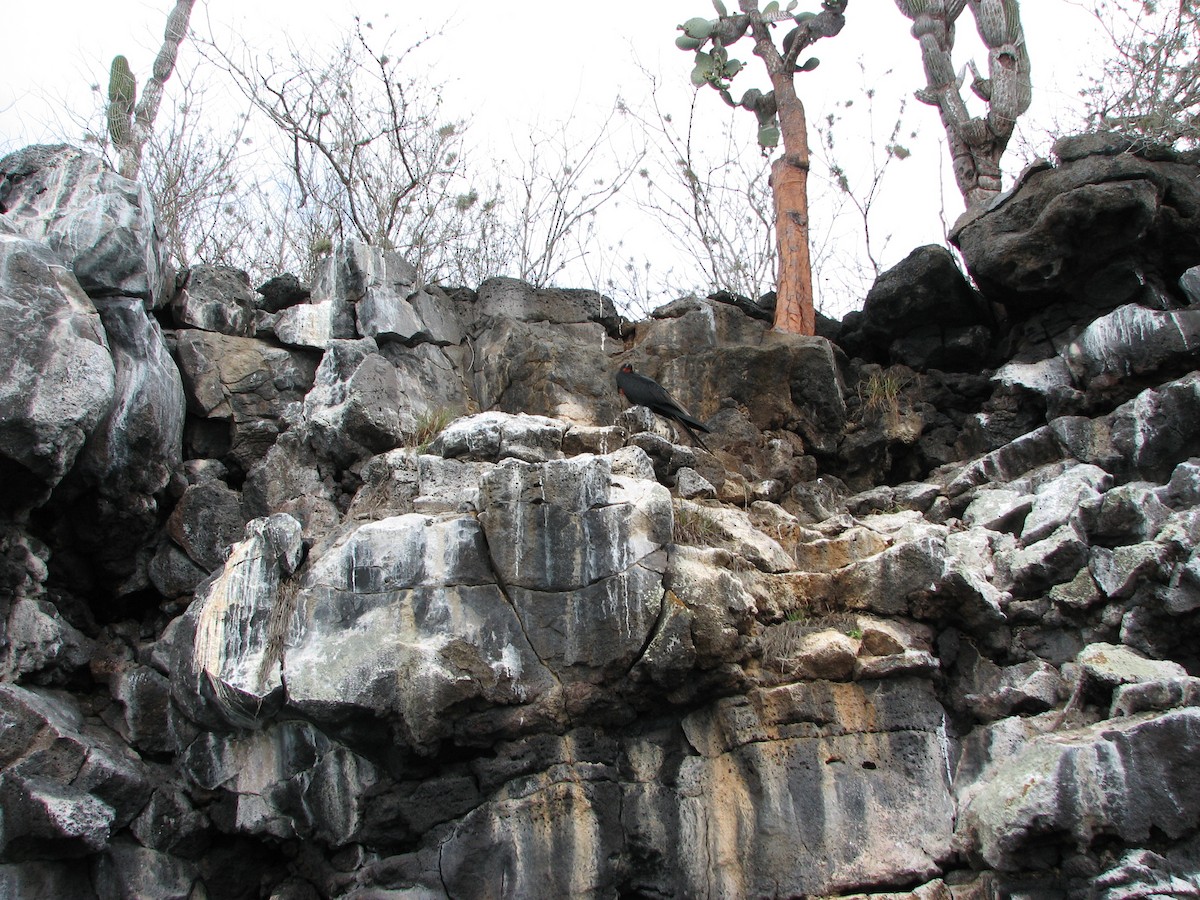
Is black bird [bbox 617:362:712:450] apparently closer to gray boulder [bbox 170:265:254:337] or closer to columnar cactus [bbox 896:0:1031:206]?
gray boulder [bbox 170:265:254:337]

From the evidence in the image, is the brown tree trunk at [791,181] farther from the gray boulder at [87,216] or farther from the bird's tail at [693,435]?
the gray boulder at [87,216]

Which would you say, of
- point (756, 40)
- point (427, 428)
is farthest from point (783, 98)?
point (427, 428)

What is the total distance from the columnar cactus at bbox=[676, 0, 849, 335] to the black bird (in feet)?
7.04

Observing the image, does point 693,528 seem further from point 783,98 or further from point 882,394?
point 783,98

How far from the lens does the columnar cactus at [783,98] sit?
10945 millimetres

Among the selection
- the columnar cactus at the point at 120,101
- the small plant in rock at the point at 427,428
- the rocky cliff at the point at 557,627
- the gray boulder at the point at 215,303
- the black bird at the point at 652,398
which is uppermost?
the columnar cactus at the point at 120,101

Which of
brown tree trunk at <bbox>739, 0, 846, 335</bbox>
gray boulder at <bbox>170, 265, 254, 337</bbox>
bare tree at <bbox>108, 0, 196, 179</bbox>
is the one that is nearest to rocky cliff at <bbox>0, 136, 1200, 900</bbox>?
gray boulder at <bbox>170, 265, 254, 337</bbox>

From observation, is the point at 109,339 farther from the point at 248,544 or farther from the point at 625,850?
the point at 625,850

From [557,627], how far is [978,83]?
934 centimetres

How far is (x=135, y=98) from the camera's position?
13.9 metres

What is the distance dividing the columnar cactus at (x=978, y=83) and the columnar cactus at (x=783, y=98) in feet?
5.50

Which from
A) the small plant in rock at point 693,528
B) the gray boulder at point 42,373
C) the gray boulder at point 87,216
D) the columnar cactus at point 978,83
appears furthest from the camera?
the columnar cactus at point 978,83

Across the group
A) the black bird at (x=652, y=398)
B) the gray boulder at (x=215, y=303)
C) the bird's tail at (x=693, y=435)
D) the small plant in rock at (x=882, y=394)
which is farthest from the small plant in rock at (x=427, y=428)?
the small plant in rock at (x=882, y=394)

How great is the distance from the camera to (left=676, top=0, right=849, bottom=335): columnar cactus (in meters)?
10.9
